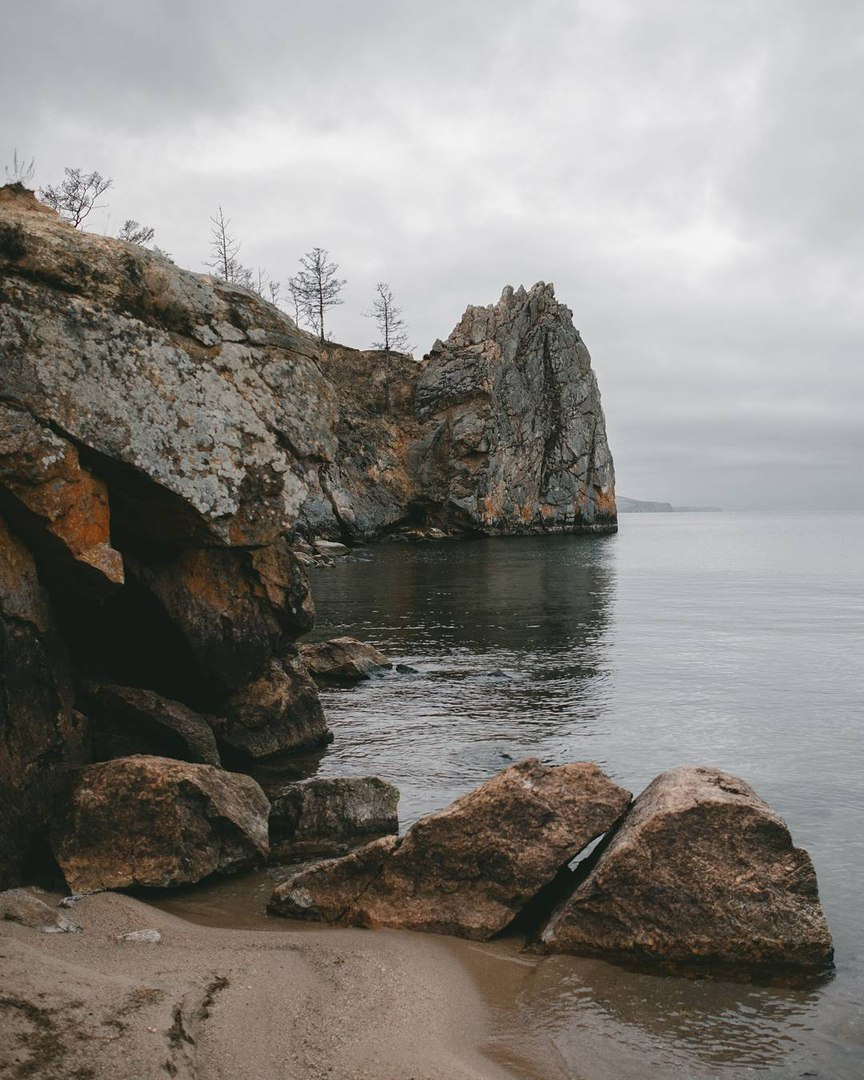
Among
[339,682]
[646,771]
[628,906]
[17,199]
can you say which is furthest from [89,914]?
[339,682]

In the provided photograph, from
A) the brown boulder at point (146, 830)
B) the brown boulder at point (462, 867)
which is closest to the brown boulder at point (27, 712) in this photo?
the brown boulder at point (146, 830)

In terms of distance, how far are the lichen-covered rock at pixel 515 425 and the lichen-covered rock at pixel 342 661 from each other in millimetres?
65980

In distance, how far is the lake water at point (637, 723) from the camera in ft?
21.3

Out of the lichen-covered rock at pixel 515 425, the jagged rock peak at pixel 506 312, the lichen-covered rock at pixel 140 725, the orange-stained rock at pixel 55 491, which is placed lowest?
the lichen-covered rock at pixel 140 725

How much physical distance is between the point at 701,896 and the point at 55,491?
7751 mm

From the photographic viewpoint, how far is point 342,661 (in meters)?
20.9

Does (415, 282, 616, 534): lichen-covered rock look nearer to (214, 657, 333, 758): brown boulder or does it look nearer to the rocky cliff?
(214, 657, 333, 758): brown boulder

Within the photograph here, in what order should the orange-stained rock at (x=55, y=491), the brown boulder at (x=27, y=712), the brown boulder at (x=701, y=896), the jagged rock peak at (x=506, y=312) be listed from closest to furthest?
the brown boulder at (x=701, y=896), the brown boulder at (x=27, y=712), the orange-stained rock at (x=55, y=491), the jagged rock peak at (x=506, y=312)

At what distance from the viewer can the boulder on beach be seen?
1051 centimetres

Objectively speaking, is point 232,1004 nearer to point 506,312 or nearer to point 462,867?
point 462,867

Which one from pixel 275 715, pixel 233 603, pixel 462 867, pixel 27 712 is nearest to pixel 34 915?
pixel 27 712

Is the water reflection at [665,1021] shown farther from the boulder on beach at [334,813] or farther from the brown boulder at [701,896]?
the boulder on beach at [334,813]

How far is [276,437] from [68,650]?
3.96 meters

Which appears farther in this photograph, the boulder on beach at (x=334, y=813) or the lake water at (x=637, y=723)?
Result: the boulder on beach at (x=334, y=813)
